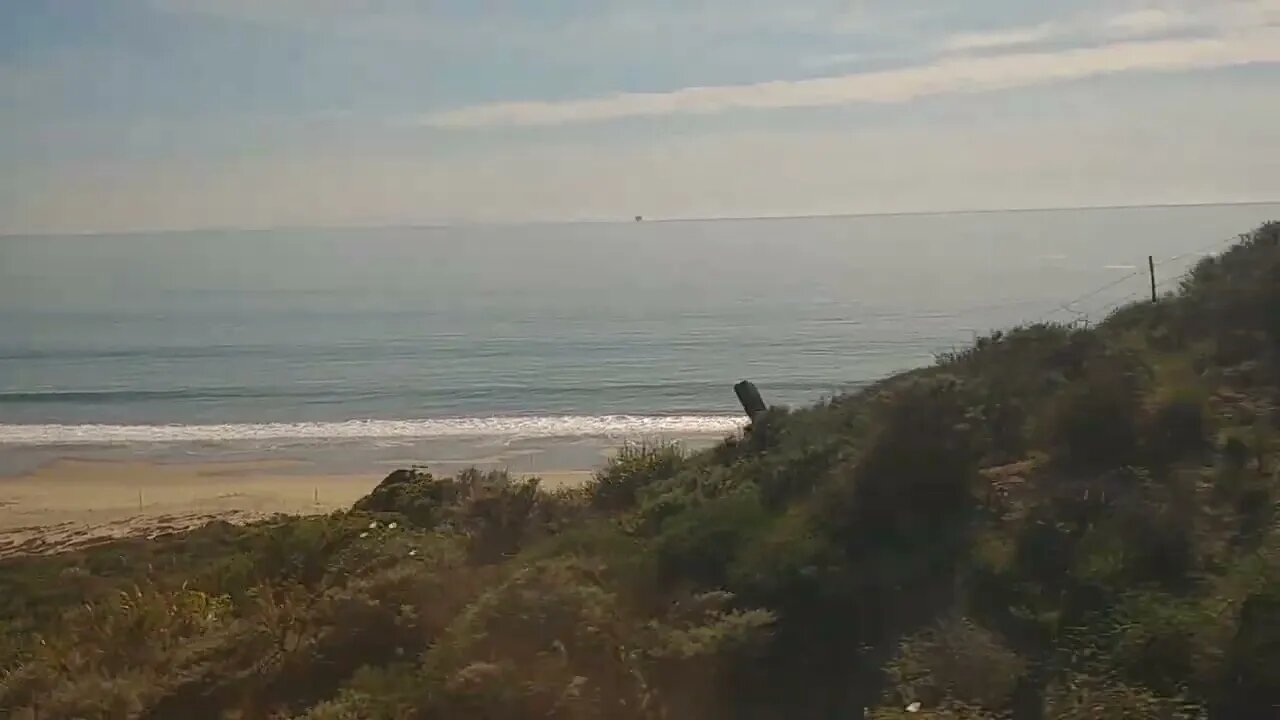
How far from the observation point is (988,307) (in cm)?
5569

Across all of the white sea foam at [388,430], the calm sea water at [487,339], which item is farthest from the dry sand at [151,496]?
the calm sea water at [487,339]

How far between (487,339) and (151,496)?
25.1 m

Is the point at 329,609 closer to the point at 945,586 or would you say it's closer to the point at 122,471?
the point at 945,586

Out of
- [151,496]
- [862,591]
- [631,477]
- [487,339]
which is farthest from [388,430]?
[862,591]

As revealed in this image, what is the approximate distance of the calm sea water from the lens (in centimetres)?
3459

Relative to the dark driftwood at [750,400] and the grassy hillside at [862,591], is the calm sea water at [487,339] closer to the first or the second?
the dark driftwood at [750,400]

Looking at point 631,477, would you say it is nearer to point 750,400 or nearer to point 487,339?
point 750,400

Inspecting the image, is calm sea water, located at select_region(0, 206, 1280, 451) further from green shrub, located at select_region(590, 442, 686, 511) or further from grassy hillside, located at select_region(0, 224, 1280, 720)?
grassy hillside, located at select_region(0, 224, 1280, 720)

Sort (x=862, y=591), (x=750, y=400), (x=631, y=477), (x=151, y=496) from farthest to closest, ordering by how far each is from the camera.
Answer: (x=151, y=496)
(x=750, y=400)
(x=631, y=477)
(x=862, y=591)

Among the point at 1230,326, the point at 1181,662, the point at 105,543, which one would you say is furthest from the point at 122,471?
the point at 1181,662

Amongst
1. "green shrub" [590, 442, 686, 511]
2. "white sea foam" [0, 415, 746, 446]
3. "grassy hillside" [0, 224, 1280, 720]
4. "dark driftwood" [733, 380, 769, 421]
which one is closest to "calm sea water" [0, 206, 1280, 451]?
"white sea foam" [0, 415, 746, 446]

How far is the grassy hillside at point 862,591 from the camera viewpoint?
5.29 m

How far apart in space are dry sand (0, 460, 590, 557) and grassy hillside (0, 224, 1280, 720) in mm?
12643

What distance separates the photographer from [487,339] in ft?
164
